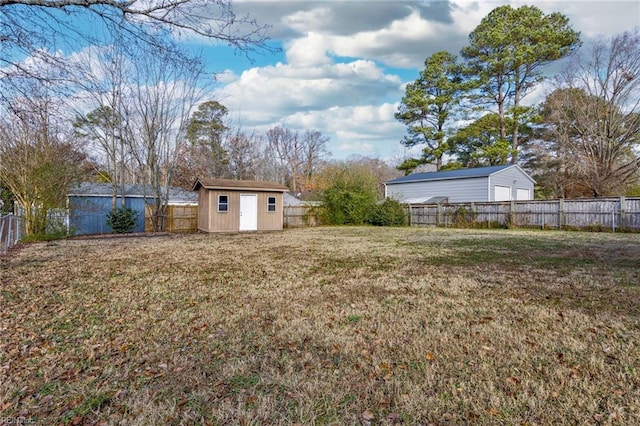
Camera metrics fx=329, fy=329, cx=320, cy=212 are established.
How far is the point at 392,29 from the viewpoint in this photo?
31.0 feet

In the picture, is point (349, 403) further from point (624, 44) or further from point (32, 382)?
point (624, 44)

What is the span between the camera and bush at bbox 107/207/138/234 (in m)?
15.7

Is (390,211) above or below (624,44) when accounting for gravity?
below

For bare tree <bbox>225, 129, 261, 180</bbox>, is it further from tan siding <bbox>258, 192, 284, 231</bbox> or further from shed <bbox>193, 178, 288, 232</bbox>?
tan siding <bbox>258, 192, 284, 231</bbox>

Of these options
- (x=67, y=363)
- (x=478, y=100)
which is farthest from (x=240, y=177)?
(x=67, y=363)

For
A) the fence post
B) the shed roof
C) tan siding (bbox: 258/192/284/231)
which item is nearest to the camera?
the shed roof

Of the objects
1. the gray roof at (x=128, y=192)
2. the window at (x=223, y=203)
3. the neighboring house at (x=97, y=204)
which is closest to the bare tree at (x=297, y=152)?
the gray roof at (x=128, y=192)

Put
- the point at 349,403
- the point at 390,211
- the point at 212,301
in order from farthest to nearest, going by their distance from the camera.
→ the point at 390,211
the point at 212,301
the point at 349,403

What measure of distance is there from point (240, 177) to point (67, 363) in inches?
1109

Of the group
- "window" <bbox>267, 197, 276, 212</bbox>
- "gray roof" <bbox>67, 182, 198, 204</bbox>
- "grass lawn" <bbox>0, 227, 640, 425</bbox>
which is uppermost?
"gray roof" <bbox>67, 182, 198, 204</bbox>

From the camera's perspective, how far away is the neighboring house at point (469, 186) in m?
18.9

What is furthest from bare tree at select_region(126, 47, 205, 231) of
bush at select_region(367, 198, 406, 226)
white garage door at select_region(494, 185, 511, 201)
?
white garage door at select_region(494, 185, 511, 201)

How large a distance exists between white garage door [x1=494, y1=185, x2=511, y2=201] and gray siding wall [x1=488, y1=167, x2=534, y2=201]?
0.60 ft

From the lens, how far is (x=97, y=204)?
17.1 meters
